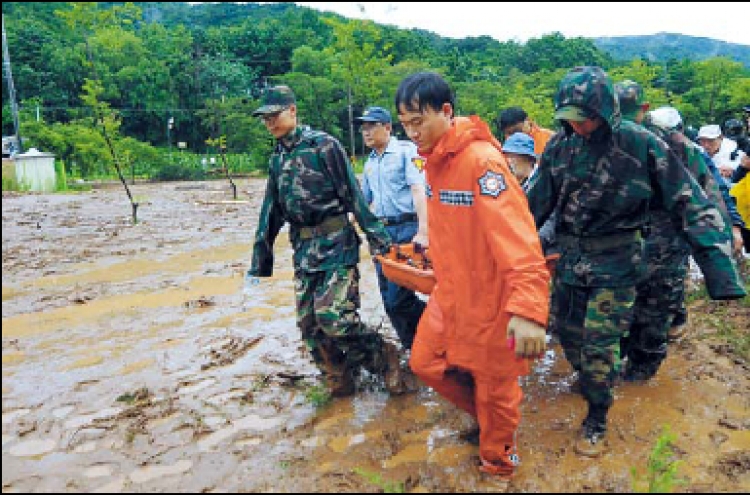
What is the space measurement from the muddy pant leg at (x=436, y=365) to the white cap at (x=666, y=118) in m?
2.19

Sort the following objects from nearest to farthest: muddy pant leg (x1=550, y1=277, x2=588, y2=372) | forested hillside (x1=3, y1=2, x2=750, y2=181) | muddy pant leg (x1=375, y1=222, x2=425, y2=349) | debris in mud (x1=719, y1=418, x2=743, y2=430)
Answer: muddy pant leg (x1=550, y1=277, x2=588, y2=372)
debris in mud (x1=719, y1=418, x2=743, y2=430)
muddy pant leg (x1=375, y1=222, x2=425, y2=349)
forested hillside (x1=3, y1=2, x2=750, y2=181)

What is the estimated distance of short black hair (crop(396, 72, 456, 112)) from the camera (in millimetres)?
2629

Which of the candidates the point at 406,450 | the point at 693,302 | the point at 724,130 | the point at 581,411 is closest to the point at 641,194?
the point at 581,411

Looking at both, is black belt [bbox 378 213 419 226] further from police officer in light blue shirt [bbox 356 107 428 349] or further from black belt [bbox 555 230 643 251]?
black belt [bbox 555 230 643 251]

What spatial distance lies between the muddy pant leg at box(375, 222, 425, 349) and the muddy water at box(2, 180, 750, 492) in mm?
547

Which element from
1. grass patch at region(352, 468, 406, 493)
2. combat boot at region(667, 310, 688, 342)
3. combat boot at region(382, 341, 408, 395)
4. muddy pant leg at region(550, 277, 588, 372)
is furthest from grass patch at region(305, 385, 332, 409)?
combat boot at region(667, 310, 688, 342)

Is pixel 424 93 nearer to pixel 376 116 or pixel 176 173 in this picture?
pixel 376 116

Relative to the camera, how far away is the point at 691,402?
3.63m

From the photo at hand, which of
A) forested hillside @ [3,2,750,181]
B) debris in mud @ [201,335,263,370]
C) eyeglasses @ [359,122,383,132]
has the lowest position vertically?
debris in mud @ [201,335,263,370]

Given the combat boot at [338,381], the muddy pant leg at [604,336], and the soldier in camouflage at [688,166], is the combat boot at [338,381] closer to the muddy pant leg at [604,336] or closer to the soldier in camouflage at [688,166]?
the muddy pant leg at [604,336]

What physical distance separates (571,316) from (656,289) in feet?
3.05

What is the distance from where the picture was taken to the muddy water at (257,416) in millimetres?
2834

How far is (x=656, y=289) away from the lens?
3.86 meters

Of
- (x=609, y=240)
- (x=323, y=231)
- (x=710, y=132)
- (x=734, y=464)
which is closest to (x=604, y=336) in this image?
(x=609, y=240)
